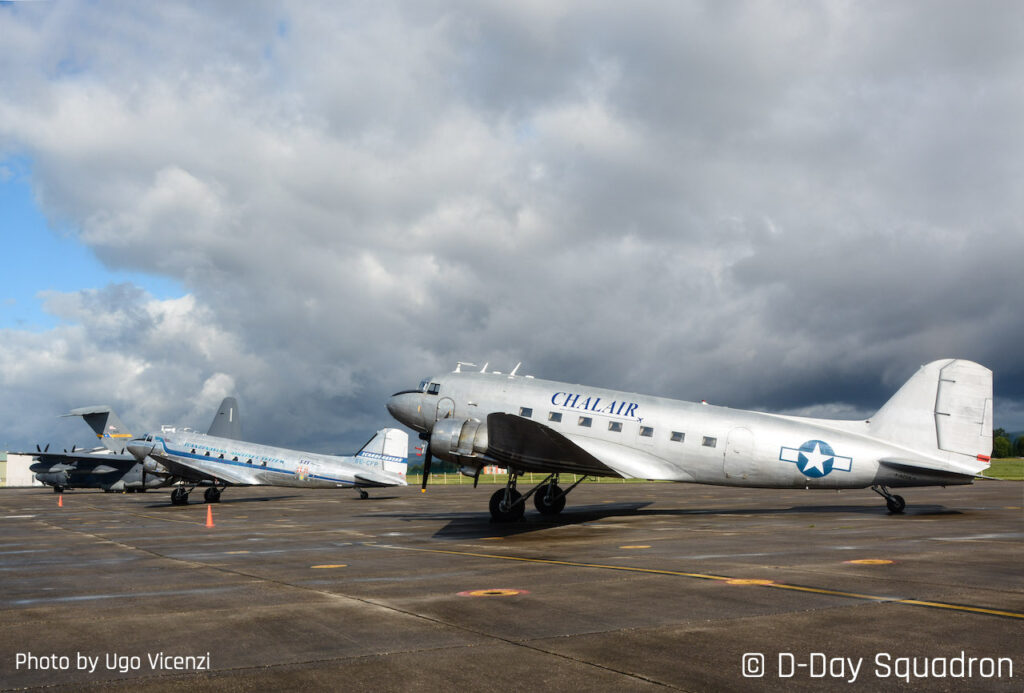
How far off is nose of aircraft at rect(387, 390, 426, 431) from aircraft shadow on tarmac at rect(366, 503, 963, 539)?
390cm

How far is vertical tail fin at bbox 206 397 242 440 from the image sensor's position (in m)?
73.1

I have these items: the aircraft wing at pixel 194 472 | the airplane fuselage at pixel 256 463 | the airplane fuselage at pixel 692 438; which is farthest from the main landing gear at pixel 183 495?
the airplane fuselage at pixel 692 438

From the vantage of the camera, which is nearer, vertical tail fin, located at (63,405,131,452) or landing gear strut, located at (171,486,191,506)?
landing gear strut, located at (171,486,191,506)

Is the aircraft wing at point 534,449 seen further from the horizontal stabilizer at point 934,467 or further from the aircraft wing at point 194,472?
the aircraft wing at point 194,472

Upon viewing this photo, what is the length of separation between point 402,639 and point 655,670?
9.53 feet

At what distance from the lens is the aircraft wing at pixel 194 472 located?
149 feet

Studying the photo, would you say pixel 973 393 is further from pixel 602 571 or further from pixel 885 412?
pixel 602 571

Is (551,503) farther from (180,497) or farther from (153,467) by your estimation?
(153,467)

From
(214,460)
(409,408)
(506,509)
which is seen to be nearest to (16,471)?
(214,460)

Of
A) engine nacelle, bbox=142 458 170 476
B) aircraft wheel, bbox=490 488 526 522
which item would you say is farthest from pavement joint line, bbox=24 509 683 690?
engine nacelle, bbox=142 458 170 476

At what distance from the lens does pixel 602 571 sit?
12711mm

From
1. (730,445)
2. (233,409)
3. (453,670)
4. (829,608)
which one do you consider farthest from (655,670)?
(233,409)

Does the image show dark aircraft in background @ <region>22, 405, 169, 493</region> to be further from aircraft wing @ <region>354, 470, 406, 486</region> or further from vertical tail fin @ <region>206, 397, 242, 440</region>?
aircraft wing @ <region>354, 470, 406, 486</region>

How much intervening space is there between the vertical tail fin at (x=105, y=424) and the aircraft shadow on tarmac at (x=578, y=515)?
195ft
